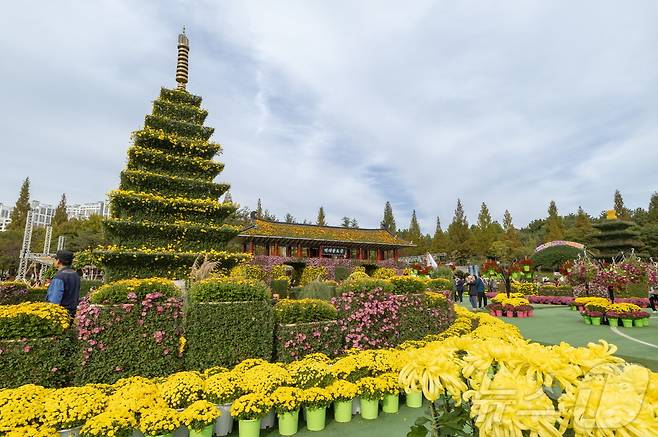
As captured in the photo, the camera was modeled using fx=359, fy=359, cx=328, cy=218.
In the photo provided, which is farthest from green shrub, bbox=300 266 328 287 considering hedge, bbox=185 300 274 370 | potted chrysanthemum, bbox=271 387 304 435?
potted chrysanthemum, bbox=271 387 304 435

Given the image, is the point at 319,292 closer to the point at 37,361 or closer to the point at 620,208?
the point at 37,361

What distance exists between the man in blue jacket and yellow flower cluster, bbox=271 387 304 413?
3.78 metres

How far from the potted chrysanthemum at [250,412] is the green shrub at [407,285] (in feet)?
13.5

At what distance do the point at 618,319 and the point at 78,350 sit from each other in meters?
15.3

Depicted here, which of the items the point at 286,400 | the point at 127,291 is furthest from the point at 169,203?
the point at 286,400

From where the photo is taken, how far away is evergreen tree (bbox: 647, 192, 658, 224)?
5499 cm

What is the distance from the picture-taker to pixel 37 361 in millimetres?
4746

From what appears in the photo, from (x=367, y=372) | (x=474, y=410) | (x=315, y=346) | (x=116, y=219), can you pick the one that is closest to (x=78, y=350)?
(x=315, y=346)

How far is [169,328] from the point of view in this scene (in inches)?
221

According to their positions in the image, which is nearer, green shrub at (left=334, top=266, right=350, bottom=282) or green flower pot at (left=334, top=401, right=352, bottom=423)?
green flower pot at (left=334, top=401, right=352, bottom=423)

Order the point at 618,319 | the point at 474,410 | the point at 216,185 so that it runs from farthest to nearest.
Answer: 1. the point at 216,185
2. the point at 618,319
3. the point at 474,410

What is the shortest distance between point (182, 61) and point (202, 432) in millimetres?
19173

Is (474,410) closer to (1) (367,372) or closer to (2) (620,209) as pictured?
(1) (367,372)

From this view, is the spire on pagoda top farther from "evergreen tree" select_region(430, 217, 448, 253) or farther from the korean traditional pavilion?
"evergreen tree" select_region(430, 217, 448, 253)
